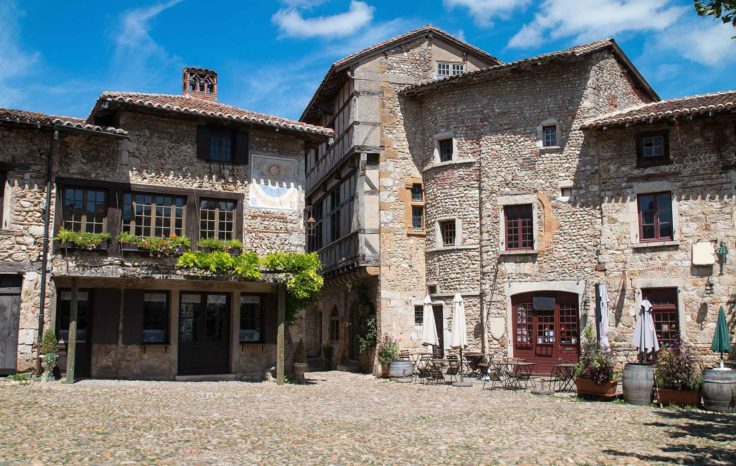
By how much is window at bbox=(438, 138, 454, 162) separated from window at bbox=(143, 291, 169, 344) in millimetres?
10240

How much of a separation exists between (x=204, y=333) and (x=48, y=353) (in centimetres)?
376

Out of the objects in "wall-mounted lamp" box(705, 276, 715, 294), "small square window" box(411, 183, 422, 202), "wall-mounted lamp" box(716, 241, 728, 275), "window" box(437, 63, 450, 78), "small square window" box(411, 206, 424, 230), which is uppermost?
"window" box(437, 63, 450, 78)

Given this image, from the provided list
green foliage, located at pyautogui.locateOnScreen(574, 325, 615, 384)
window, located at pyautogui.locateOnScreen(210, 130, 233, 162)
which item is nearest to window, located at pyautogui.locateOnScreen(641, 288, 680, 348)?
green foliage, located at pyautogui.locateOnScreen(574, 325, 615, 384)

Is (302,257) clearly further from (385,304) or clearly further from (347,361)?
(347,361)

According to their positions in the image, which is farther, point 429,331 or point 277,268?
point 429,331

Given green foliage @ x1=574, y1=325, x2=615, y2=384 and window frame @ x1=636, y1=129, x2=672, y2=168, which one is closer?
green foliage @ x1=574, y1=325, x2=615, y2=384

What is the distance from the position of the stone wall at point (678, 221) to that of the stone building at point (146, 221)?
867 centimetres

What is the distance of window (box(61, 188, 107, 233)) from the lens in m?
15.9

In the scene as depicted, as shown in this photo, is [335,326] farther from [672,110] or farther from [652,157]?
[672,110]

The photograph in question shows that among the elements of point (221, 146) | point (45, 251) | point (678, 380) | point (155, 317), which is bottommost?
point (678, 380)

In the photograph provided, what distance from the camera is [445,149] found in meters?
22.6

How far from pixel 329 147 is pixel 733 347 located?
1564 centimetres

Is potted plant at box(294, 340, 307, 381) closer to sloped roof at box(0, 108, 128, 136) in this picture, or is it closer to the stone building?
the stone building

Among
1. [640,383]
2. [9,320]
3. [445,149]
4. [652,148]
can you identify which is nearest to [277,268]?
[9,320]
